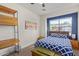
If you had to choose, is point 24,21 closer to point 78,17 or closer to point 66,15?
point 66,15

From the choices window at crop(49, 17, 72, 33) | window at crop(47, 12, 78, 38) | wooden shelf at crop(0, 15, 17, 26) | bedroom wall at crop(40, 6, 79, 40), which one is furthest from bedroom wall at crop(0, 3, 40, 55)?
window at crop(49, 17, 72, 33)

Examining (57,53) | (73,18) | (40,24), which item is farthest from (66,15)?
(57,53)

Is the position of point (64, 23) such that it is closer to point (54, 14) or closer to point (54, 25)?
point (54, 25)

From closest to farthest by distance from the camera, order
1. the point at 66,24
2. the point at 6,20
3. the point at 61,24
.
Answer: the point at 6,20, the point at 66,24, the point at 61,24

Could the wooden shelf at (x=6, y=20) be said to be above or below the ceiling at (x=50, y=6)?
below

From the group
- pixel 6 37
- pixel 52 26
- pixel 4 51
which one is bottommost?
pixel 4 51

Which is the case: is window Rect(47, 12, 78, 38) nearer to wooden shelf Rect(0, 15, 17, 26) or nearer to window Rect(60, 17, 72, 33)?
window Rect(60, 17, 72, 33)

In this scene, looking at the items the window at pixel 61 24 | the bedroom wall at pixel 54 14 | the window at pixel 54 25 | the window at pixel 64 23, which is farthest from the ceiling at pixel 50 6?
the window at pixel 54 25

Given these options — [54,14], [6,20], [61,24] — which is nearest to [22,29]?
[6,20]

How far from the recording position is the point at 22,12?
11.3 feet

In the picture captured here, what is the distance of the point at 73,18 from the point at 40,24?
202cm

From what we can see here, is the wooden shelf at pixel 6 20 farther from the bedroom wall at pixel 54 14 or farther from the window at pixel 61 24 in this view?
the window at pixel 61 24

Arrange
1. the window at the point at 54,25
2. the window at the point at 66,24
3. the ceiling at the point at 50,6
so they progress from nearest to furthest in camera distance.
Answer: the ceiling at the point at 50,6
the window at the point at 66,24
the window at the point at 54,25

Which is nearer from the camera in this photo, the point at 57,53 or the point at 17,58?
the point at 17,58
